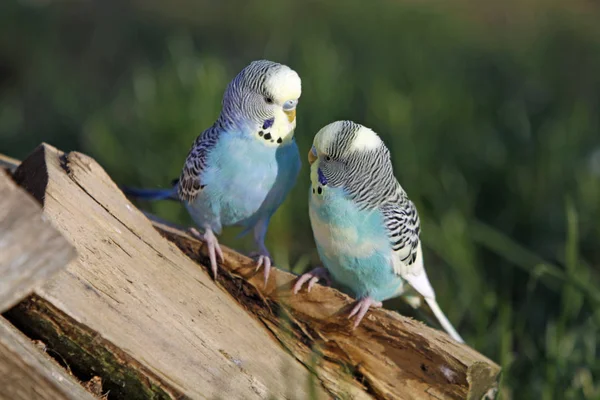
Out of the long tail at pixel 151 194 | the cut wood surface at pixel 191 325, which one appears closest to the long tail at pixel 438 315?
the cut wood surface at pixel 191 325

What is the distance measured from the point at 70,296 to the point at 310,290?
67 centimetres

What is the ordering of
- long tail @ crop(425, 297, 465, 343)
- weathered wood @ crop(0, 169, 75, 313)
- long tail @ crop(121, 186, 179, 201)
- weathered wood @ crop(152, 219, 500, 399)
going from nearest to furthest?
weathered wood @ crop(0, 169, 75, 313) → weathered wood @ crop(152, 219, 500, 399) → long tail @ crop(425, 297, 465, 343) → long tail @ crop(121, 186, 179, 201)

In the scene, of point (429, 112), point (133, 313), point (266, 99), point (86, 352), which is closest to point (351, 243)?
point (266, 99)

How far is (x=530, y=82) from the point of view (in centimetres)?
457

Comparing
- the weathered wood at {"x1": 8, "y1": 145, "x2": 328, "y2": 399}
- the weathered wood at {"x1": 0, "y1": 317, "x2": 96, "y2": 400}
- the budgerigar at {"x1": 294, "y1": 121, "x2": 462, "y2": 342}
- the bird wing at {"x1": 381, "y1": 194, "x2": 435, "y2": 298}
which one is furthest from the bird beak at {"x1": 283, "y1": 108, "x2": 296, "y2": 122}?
the weathered wood at {"x1": 0, "y1": 317, "x2": 96, "y2": 400}

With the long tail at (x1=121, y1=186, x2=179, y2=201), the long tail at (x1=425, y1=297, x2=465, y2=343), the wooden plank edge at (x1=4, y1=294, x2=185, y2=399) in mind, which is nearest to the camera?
the wooden plank edge at (x1=4, y1=294, x2=185, y2=399)

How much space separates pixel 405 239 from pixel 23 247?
1.06 metres

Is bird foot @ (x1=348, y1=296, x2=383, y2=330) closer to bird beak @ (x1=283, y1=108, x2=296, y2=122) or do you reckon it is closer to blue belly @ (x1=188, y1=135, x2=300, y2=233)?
blue belly @ (x1=188, y1=135, x2=300, y2=233)

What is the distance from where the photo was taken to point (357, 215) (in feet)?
6.78

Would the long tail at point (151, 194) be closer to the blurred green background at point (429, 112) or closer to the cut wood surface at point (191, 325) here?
the cut wood surface at point (191, 325)

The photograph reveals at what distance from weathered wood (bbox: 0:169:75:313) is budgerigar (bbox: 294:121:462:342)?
29.3 inches

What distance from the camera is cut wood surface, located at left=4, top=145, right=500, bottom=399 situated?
1.67m

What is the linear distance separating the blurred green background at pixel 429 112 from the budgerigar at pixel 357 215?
1.48 feet

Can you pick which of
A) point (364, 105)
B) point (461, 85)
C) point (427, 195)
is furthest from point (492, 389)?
point (461, 85)
